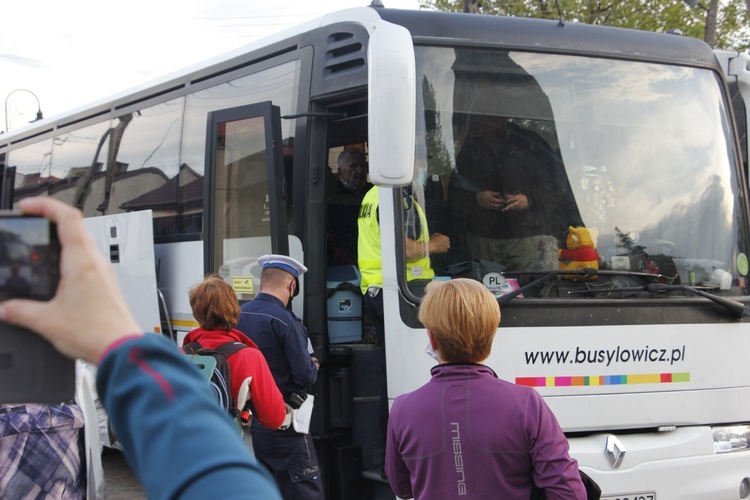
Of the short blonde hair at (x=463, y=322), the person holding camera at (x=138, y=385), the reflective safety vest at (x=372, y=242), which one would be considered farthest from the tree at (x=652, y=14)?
the person holding camera at (x=138, y=385)

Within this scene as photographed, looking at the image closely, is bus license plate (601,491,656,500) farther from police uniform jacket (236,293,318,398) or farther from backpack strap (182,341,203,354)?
backpack strap (182,341,203,354)

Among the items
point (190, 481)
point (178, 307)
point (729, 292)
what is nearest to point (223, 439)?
point (190, 481)

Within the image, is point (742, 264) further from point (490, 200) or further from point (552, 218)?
point (490, 200)

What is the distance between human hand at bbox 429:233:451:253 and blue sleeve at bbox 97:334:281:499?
12.8 feet

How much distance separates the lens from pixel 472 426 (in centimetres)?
286

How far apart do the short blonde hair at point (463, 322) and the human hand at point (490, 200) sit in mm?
2016

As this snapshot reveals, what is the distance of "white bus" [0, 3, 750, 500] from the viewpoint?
484 centimetres

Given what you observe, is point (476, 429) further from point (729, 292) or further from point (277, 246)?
point (729, 292)

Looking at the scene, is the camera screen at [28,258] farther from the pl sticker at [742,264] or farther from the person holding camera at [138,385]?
the pl sticker at [742,264]

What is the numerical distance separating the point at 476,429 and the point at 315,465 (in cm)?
225

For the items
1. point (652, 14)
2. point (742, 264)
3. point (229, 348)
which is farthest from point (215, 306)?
point (652, 14)

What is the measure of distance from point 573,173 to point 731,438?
1804 millimetres

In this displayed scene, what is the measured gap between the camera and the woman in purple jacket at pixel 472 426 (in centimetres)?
283

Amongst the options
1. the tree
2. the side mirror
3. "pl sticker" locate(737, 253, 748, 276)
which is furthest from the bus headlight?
the tree
